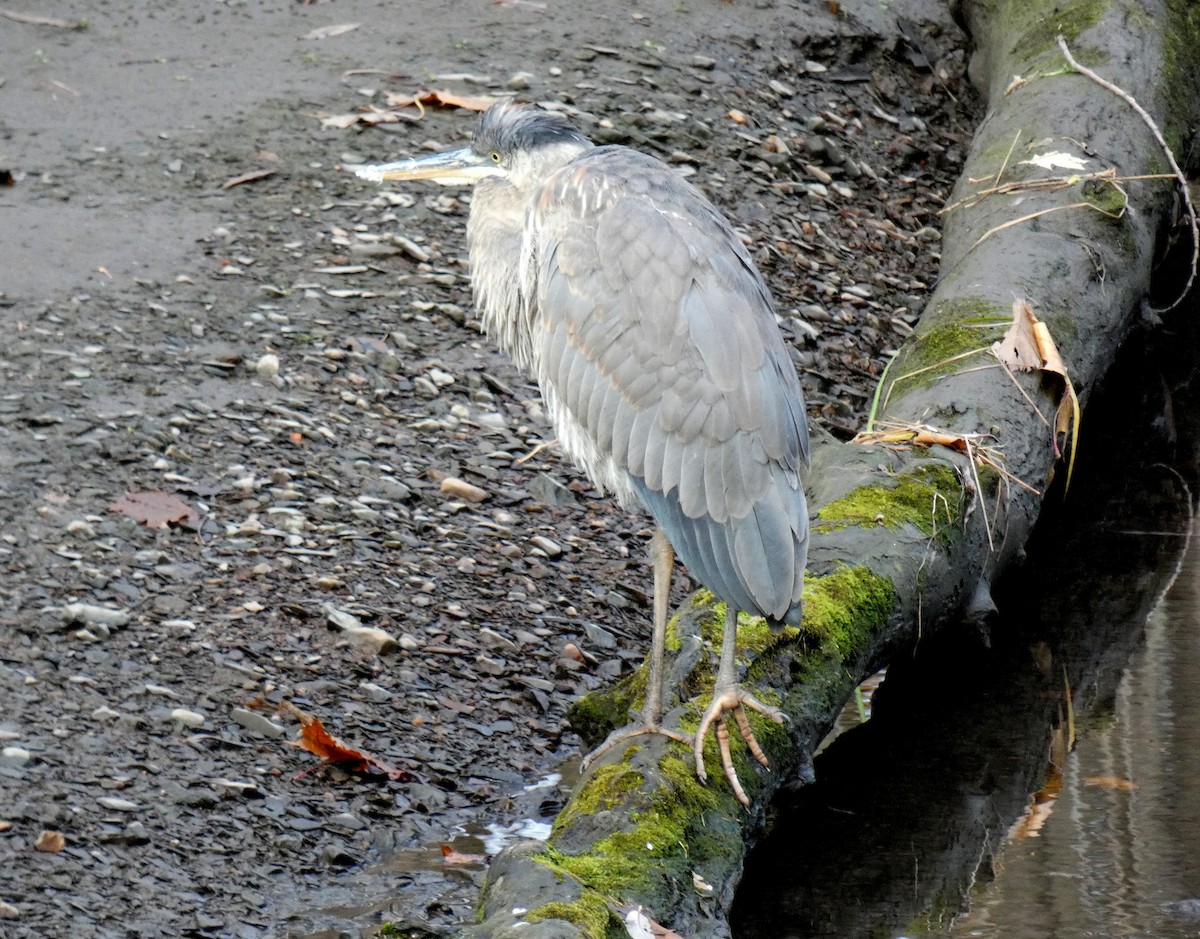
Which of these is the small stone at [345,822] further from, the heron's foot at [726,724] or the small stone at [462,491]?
the small stone at [462,491]

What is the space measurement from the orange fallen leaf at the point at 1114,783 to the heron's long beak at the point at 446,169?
2.70 metres

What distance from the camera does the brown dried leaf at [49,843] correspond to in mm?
3844

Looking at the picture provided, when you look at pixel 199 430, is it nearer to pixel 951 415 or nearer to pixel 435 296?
pixel 435 296

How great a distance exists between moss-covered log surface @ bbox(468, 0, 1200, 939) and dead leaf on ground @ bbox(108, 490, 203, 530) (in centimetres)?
156

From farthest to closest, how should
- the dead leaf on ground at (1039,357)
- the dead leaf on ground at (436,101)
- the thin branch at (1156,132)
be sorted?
the dead leaf on ground at (436,101)
the thin branch at (1156,132)
the dead leaf on ground at (1039,357)

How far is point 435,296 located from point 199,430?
4.86 feet

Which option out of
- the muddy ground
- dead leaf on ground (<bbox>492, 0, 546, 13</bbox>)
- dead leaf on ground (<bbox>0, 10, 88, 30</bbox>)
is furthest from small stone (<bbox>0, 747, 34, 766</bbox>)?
dead leaf on ground (<bbox>492, 0, 546, 13</bbox>)

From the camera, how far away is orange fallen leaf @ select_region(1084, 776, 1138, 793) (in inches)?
181

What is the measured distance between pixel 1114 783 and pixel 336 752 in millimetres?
2304

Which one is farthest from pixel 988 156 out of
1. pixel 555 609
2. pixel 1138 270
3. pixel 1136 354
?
pixel 555 609

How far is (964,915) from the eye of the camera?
404 centimetres

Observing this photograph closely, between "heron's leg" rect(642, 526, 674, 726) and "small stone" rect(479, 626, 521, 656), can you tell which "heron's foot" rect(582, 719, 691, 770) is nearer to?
"heron's leg" rect(642, 526, 674, 726)

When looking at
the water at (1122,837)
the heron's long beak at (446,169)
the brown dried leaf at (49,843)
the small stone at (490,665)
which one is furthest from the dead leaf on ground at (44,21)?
the water at (1122,837)

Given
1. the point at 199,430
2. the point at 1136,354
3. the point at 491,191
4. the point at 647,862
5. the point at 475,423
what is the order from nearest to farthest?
the point at 647,862
the point at 491,191
the point at 199,430
the point at 475,423
the point at 1136,354
